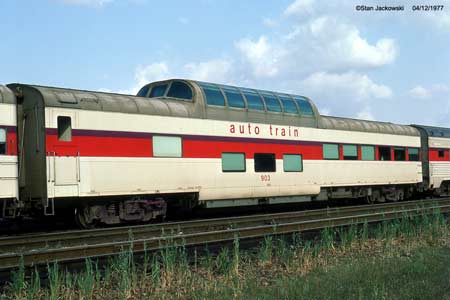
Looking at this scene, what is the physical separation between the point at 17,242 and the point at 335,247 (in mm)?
6322

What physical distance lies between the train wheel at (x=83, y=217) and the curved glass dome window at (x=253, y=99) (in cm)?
643

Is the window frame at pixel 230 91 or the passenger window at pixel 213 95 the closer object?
the passenger window at pixel 213 95

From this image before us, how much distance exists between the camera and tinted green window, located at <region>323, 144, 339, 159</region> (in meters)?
19.2

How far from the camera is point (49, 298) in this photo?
233 inches

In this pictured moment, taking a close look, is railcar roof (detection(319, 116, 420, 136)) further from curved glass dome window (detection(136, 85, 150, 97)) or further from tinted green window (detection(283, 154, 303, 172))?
curved glass dome window (detection(136, 85, 150, 97))

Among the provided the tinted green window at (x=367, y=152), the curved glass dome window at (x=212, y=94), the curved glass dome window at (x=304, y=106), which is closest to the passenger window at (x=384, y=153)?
the tinted green window at (x=367, y=152)

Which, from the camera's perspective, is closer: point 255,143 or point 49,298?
point 49,298

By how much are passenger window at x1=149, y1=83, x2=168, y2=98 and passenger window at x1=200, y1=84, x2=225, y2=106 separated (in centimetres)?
139

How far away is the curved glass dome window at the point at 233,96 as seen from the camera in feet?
53.4

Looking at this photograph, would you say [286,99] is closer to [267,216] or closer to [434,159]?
[267,216]

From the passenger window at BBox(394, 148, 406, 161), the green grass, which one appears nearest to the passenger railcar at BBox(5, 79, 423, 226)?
the passenger window at BBox(394, 148, 406, 161)

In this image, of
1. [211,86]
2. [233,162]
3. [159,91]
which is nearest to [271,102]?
[211,86]

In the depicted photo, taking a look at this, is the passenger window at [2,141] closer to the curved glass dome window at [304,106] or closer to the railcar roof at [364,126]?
the curved glass dome window at [304,106]

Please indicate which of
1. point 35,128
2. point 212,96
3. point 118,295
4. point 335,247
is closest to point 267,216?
point 212,96
